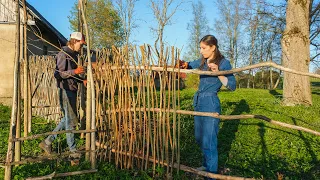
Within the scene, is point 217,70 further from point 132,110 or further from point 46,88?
point 46,88

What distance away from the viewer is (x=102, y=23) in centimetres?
2548

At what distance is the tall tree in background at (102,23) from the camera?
82.8ft

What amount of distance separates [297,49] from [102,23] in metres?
19.5

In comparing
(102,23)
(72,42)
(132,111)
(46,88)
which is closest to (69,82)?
(72,42)

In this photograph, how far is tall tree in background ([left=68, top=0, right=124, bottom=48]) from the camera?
82.8 ft

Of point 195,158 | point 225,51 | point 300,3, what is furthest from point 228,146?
point 225,51

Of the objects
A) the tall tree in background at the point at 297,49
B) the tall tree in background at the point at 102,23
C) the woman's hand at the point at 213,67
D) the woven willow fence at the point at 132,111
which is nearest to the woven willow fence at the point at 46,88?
the woven willow fence at the point at 132,111

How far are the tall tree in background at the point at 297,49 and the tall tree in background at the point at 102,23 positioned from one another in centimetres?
1834

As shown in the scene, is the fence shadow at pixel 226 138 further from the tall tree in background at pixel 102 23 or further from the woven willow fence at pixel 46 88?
the tall tree in background at pixel 102 23

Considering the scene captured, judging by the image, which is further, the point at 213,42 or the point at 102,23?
the point at 102,23

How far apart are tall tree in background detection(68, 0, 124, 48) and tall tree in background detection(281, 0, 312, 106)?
1834 cm

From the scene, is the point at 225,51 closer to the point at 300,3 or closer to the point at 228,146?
the point at 300,3

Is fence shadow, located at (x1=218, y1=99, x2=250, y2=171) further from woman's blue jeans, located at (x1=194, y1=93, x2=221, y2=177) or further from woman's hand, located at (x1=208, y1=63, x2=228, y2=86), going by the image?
woman's hand, located at (x1=208, y1=63, x2=228, y2=86)

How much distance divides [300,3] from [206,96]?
7.55 meters
